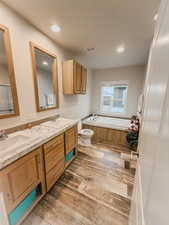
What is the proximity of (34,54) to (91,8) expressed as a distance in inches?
41.9

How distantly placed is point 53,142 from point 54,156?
240 millimetres

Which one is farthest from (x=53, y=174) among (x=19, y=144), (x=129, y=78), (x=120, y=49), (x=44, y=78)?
(x=129, y=78)

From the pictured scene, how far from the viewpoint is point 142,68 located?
3352 millimetres

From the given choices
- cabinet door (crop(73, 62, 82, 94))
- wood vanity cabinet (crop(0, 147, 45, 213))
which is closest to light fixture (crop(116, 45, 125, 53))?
cabinet door (crop(73, 62, 82, 94))

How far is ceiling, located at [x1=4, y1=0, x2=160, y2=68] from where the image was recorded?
1195 millimetres

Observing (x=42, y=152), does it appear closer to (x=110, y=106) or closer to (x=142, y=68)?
(x=110, y=106)

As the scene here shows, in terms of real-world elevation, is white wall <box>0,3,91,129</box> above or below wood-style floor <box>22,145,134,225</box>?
above

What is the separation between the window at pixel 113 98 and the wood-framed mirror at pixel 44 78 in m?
2.54

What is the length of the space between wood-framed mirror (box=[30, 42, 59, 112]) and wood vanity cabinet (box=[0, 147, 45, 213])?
899 millimetres

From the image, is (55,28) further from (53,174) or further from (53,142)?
(53,174)

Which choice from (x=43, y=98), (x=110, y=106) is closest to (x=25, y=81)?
(x=43, y=98)

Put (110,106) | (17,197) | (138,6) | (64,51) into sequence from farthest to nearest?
(110,106)
(64,51)
(138,6)
(17,197)

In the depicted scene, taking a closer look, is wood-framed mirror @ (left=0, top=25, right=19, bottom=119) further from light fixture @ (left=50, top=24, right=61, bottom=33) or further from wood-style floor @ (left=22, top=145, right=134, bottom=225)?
wood-style floor @ (left=22, top=145, right=134, bottom=225)

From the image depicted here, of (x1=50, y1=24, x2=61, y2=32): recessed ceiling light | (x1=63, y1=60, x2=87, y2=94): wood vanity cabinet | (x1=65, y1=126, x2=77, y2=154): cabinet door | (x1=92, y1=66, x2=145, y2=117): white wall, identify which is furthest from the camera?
(x1=92, y1=66, x2=145, y2=117): white wall
